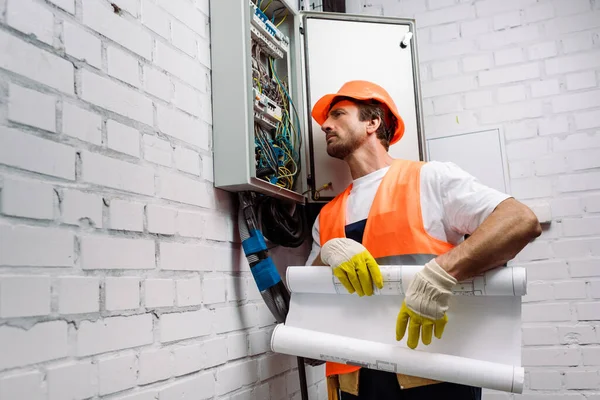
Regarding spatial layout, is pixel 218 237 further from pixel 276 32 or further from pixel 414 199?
pixel 276 32

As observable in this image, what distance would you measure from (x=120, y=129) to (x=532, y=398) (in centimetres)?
223

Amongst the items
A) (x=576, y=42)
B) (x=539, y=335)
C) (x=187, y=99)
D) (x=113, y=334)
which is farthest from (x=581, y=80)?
(x=113, y=334)

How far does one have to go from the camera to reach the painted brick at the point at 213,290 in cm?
159

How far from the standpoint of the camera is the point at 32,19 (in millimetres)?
1087

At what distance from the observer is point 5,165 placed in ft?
3.25

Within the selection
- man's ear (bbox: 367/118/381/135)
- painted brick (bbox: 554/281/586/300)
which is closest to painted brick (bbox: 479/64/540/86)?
man's ear (bbox: 367/118/381/135)

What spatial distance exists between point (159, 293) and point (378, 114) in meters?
1.18

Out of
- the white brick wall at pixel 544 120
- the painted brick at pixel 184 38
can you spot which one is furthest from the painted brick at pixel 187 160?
the white brick wall at pixel 544 120

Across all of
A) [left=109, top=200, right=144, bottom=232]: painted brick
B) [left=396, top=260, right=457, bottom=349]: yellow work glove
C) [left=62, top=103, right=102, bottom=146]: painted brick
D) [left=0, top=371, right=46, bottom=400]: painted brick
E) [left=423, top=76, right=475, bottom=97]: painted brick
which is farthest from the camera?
[left=423, top=76, right=475, bottom=97]: painted brick

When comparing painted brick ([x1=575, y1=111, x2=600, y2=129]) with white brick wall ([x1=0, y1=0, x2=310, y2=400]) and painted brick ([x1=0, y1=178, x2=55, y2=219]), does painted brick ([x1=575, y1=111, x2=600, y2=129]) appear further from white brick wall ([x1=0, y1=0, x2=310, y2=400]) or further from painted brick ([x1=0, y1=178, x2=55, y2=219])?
painted brick ([x1=0, y1=178, x2=55, y2=219])

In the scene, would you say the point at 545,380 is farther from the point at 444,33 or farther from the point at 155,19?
the point at 155,19

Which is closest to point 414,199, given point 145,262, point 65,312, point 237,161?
point 237,161

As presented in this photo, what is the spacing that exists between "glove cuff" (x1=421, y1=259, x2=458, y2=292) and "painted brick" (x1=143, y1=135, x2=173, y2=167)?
2.70 ft

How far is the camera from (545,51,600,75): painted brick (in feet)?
8.25
